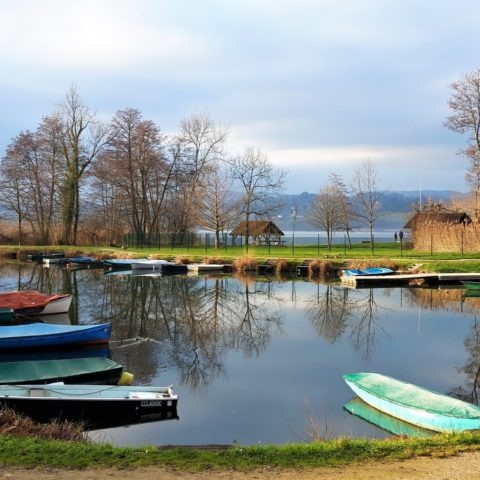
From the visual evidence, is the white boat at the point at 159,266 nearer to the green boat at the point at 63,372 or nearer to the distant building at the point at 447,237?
the distant building at the point at 447,237

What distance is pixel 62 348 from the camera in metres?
16.6

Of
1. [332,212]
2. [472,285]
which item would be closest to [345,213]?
[332,212]

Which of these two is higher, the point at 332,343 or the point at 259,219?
the point at 259,219

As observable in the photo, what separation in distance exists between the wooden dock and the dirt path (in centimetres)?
2690

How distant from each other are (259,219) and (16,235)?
29.8 metres

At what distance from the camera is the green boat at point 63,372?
12.4 m

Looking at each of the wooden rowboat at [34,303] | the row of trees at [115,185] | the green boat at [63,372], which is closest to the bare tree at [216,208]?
the row of trees at [115,185]

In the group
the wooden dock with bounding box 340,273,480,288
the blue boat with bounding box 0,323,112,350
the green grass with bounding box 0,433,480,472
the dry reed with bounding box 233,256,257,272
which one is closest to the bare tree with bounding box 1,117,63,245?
the dry reed with bounding box 233,256,257,272

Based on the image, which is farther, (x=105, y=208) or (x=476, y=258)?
(x=105, y=208)

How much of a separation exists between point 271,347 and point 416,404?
8063 mm

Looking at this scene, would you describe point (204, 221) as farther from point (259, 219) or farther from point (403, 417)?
point (403, 417)

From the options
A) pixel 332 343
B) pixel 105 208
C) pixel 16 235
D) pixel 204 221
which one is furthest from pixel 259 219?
pixel 332 343

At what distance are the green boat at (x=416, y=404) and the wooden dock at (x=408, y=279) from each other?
71.4 ft

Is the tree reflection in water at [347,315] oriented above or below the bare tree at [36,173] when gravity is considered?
below
